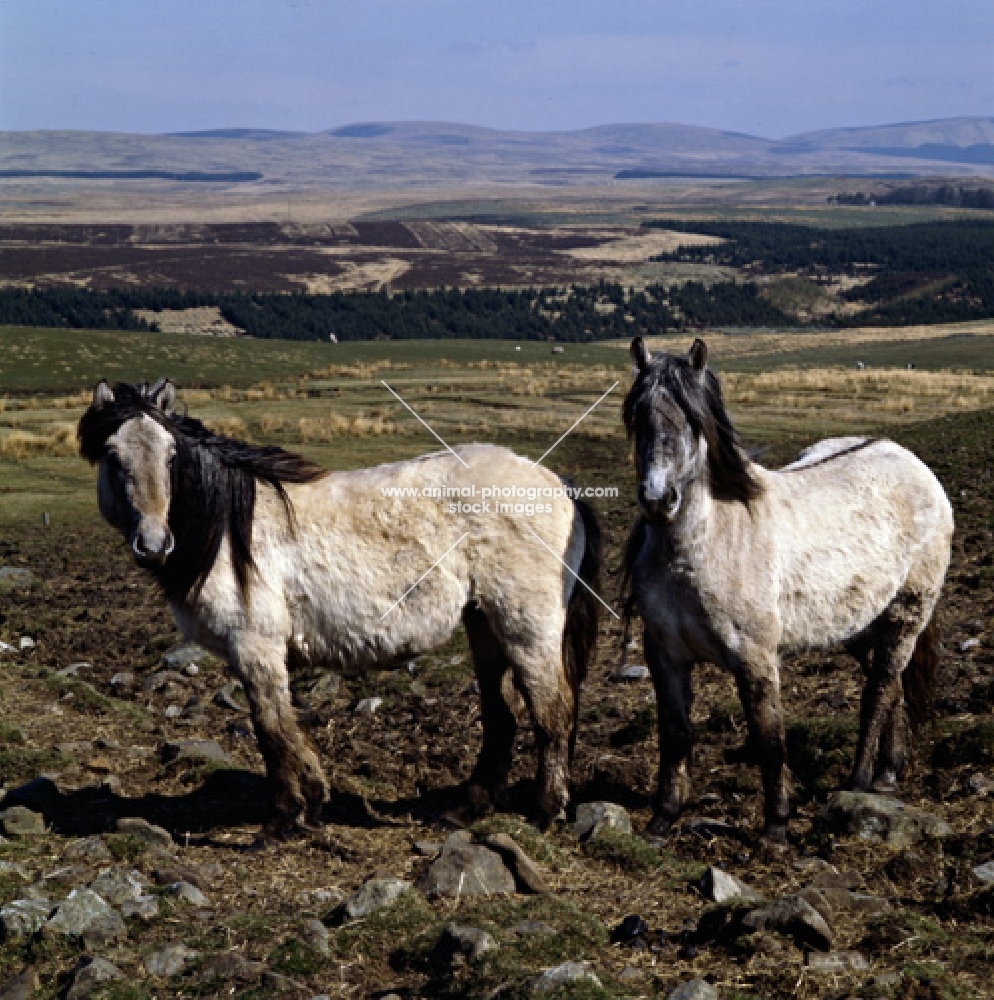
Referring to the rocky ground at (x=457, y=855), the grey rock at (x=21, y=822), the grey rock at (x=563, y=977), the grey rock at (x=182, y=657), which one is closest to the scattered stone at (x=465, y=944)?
the rocky ground at (x=457, y=855)

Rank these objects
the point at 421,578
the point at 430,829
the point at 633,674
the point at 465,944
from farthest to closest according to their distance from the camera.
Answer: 1. the point at 633,674
2. the point at 430,829
3. the point at 421,578
4. the point at 465,944

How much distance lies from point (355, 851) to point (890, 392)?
3704 centimetres

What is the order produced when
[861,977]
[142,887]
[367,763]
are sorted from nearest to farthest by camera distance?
[861,977] → [142,887] → [367,763]

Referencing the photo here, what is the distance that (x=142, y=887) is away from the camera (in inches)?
249

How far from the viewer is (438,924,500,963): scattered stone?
5.30 meters

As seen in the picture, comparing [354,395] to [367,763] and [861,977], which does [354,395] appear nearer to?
[367,763]

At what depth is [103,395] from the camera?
7434 millimetres

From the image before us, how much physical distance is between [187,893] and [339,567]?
2.15m

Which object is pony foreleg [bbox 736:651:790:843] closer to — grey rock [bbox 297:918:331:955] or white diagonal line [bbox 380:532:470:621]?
white diagonal line [bbox 380:532:470:621]

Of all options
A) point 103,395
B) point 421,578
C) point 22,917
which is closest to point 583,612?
point 421,578

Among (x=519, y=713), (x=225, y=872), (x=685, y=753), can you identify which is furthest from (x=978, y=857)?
(x=225, y=872)

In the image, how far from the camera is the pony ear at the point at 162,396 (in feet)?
25.3

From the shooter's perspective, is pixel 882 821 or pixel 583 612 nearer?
pixel 882 821

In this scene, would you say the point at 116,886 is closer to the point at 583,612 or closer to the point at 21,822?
the point at 21,822
